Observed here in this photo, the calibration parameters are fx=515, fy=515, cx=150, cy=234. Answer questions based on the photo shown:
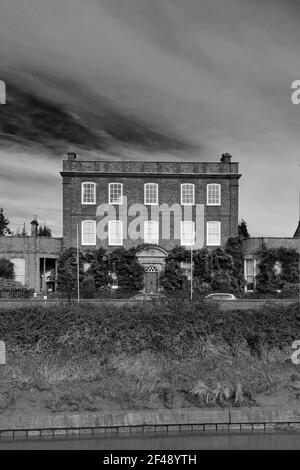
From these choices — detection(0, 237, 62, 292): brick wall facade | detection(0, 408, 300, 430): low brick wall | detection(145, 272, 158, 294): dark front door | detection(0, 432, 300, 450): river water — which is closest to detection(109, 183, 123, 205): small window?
detection(0, 237, 62, 292): brick wall facade

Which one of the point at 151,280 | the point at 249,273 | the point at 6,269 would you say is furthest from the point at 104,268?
the point at 249,273

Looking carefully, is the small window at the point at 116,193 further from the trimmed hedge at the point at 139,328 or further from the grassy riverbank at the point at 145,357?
the trimmed hedge at the point at 139,328

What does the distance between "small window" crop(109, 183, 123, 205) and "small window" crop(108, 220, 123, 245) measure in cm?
139

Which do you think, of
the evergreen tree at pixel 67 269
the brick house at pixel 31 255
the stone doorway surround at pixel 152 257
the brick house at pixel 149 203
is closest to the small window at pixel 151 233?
the brick house at pixel 149 203

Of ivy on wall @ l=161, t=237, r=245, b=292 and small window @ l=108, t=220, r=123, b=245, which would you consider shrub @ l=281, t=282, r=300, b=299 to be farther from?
small window @ l=108, t=220, r=123, b=245

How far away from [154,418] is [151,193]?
23.6m

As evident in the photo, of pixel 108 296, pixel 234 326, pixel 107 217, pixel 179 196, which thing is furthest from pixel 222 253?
pixel 234 326

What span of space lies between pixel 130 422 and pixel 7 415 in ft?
10.3

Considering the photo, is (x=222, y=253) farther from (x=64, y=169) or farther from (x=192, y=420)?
(x=192, y=420)

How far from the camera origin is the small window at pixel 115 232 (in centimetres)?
3509

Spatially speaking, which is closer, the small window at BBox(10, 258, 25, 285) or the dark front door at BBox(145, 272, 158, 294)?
the small window at BBox(10, 258, 25, 285)

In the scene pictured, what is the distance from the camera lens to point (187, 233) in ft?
116

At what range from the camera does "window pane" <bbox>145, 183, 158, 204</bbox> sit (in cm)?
3553

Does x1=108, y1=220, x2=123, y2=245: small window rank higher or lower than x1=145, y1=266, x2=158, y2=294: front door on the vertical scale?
higher
